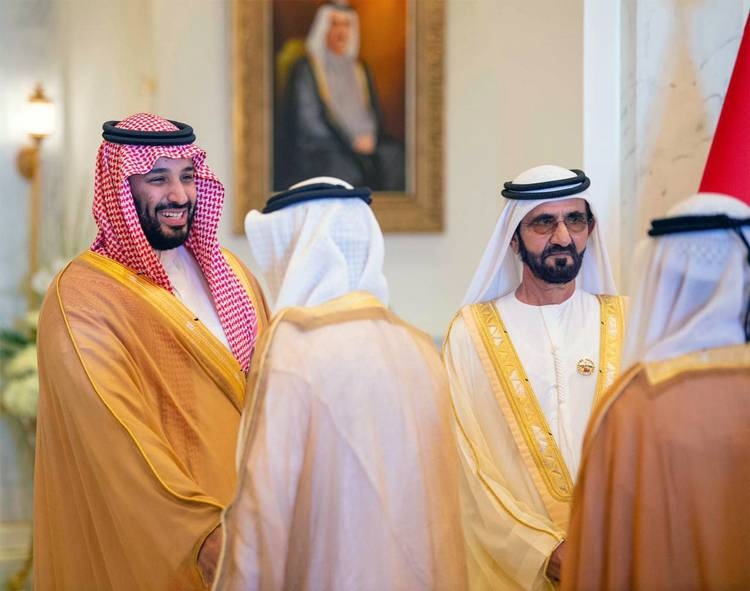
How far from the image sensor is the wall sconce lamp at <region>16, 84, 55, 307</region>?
22.0 ft

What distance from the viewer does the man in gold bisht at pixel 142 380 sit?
3391 mm

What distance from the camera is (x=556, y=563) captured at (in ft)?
11.7

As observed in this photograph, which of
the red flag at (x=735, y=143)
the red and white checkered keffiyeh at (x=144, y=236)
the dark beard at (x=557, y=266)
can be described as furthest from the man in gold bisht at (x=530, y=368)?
the red and white checkered keffiyeh at (x=144, y=236)

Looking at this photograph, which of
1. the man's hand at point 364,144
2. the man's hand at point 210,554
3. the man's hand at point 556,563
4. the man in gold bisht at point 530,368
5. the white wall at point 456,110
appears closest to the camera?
the man's hand at point 210,554

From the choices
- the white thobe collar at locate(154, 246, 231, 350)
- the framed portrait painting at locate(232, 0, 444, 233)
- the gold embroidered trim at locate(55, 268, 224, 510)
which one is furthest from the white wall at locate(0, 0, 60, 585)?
the gold embroidered trim at locate(55, 268, 224, 510)

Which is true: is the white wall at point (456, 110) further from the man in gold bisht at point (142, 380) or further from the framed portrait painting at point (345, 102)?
the man in gold bisht at point (142, 380)

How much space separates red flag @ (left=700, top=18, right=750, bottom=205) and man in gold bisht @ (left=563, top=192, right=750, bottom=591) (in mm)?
1823

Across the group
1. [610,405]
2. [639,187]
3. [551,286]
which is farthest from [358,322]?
[639,187]

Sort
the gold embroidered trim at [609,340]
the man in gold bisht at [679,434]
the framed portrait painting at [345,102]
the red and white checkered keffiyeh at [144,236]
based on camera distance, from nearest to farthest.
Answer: the man in gold bisht at [679,434] → the red and white checkered keffiyeh at [144,236] → the gold embroidered trim at [609,340] → the framed portrait painting at [345,102]

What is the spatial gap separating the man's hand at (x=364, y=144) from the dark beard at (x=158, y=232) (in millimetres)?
2662

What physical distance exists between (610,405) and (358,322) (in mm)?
689

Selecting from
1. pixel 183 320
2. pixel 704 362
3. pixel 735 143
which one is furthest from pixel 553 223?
pixel 704 362

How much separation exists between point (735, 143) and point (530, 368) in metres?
1.36

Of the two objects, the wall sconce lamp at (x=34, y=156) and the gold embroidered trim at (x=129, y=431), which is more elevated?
the wall sconce lamp at (x=34, y=156)
